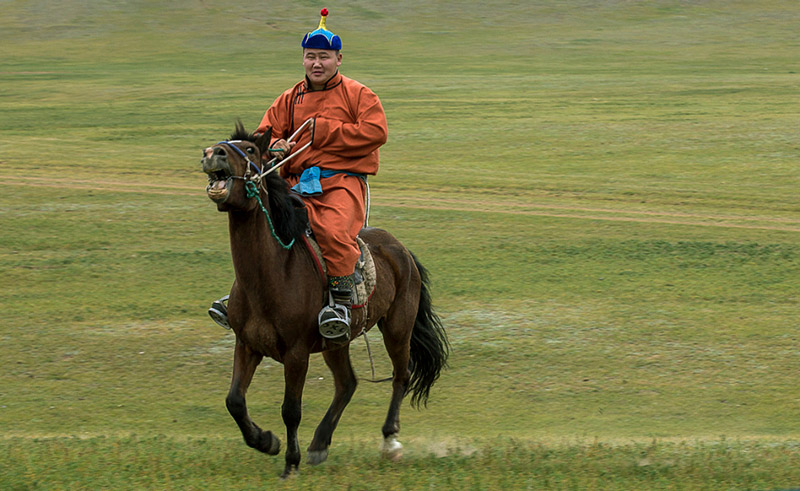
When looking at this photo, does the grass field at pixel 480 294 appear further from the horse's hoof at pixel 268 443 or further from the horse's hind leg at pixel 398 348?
the horse's hind leg at pixel 398 348

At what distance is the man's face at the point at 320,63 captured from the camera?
20.9ft

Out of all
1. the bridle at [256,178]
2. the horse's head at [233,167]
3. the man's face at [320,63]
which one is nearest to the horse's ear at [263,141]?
the horse's head at [233,167]

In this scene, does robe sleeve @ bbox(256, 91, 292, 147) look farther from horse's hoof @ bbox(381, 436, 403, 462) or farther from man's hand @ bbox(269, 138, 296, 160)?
horse's hoof @ bbox(381, 436, 403, 462)

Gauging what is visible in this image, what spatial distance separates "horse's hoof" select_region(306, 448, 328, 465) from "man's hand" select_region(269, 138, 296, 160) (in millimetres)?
1764

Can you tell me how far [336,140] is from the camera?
21.0 ft

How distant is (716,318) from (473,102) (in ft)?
64.4

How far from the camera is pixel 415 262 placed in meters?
7.16

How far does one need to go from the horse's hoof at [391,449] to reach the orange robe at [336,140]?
3.71 ft

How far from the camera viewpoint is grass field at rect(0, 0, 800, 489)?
6262mm

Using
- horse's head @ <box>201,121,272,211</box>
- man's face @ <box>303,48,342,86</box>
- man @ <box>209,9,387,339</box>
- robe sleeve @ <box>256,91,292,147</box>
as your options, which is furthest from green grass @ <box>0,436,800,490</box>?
man's face @ <box>303,48,342,86</box>

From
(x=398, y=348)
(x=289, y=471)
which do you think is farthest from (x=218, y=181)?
(x=398, y=348)

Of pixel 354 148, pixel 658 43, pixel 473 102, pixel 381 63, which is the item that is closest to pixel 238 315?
pixel 354 148

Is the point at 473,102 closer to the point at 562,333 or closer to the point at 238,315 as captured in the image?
the point at 562,333

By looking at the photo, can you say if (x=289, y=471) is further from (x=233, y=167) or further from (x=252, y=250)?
(x=233, y=167)
